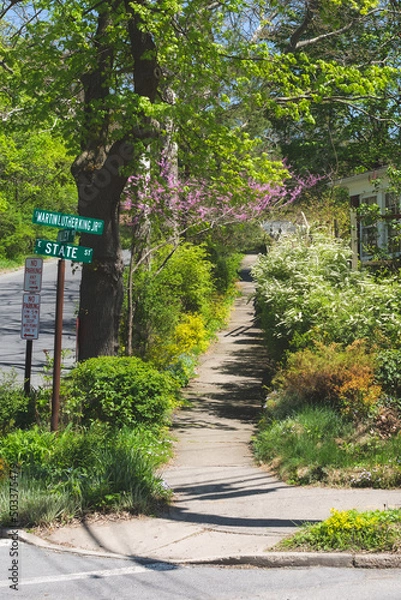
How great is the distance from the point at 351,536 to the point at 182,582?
1510 mm

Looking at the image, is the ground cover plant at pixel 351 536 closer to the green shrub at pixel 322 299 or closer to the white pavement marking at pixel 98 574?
the white pavement marking at pixel 98 574

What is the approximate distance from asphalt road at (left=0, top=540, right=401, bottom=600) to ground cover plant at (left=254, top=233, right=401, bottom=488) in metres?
2.92

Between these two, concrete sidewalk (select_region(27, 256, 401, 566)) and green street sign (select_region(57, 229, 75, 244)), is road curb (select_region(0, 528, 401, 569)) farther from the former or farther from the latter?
green street sign (select_region(57, 229, 75, 244))

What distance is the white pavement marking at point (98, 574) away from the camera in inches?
267

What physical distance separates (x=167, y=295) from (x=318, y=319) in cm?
597

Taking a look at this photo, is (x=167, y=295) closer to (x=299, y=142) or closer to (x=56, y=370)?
(x=56, y=370)

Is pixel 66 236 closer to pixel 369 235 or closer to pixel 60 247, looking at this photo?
pixel 60 247

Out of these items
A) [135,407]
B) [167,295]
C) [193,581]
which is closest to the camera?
[193,581]

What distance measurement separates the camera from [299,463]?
10.2 meters

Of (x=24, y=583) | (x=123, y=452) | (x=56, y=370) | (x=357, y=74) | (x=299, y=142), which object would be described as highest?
(x=299, y=142)

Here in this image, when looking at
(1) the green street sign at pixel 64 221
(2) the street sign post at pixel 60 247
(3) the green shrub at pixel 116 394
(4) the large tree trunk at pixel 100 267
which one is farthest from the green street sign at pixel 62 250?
(4) the large tree trunk at pixel 100 267

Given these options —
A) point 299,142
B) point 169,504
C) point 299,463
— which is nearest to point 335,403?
point 299,463

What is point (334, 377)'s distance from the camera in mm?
12133

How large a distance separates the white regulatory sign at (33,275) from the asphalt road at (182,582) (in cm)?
481
